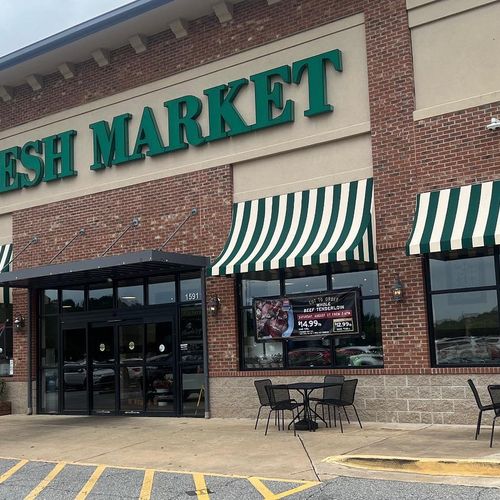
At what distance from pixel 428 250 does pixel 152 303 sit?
6.90m

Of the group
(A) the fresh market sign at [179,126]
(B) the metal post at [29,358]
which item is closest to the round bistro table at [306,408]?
(A) the fresh market sign at [179,126]

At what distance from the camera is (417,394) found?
11945mm

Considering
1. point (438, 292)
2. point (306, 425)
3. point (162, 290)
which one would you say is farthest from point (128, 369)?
point (438, 292)

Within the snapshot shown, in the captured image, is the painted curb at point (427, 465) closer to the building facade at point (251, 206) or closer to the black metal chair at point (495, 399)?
the black metal chair at point (495, 399)

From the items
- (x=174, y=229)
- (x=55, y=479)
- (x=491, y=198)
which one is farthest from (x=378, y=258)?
(x=55, y=479)

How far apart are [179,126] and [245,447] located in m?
7.74

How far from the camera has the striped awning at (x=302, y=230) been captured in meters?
12.3

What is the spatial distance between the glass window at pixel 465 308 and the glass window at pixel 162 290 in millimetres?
5926

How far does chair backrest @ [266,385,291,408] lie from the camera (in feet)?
39.2

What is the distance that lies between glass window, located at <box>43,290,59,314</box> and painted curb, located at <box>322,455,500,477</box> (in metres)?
10.4

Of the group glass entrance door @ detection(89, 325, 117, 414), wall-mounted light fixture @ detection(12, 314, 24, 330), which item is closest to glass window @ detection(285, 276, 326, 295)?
glass entrance door @ detection(89, 325, 117, 414)

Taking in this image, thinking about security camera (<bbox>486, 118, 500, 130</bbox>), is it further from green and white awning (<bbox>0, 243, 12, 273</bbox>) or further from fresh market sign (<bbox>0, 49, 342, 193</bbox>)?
green and white awning (<bbox>0, 243, 12, 273</bbox>)

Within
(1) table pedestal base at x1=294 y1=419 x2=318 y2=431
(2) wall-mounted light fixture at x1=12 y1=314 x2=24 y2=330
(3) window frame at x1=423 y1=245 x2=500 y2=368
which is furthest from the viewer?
(2) wall-mounted light fixture at x1=12 y1=314 x2=24 y2=330

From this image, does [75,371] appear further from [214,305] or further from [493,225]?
[493,225]
